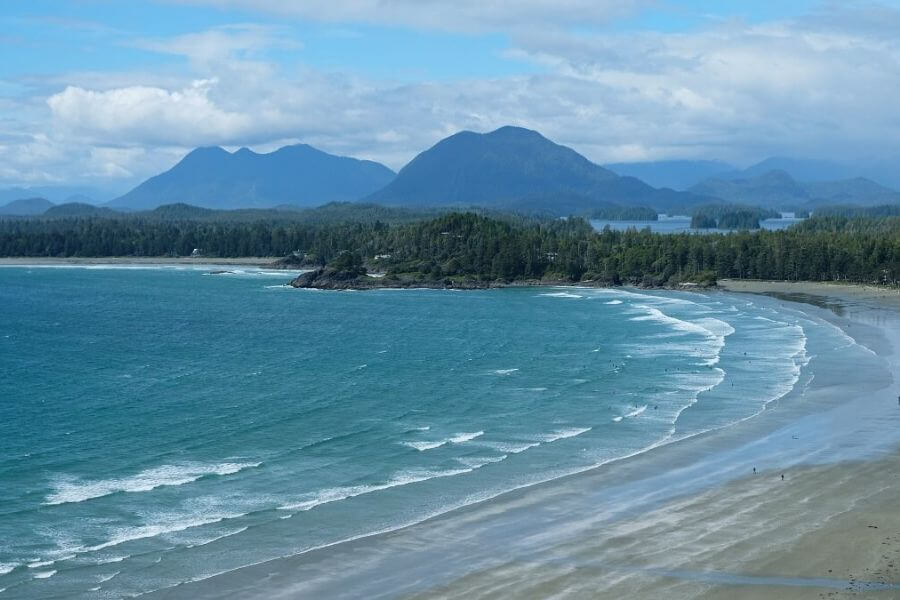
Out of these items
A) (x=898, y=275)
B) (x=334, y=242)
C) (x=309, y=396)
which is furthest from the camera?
(x=334, y=242)

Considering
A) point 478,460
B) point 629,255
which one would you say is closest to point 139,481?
point 478,460

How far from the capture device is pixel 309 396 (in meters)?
57.1

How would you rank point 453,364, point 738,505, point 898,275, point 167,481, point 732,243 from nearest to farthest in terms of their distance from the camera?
point 738,505
point 167,481
point 453,364
point 898,275
point 732,243

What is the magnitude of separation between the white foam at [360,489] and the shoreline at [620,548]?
12.4 feet

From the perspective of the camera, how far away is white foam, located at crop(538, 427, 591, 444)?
46.9m

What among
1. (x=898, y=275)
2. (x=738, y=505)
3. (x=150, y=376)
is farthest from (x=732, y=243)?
(x=738, y=505)

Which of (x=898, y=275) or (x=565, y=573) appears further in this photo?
(x=898, y=275)

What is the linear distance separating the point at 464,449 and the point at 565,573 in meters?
15.9

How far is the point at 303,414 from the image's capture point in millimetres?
52031

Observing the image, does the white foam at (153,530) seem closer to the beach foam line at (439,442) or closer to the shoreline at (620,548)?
the shoreline at (620,548)

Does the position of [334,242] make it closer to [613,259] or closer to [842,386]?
[613,259]

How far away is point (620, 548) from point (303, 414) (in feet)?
79.9

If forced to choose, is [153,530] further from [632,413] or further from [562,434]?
[632,413]

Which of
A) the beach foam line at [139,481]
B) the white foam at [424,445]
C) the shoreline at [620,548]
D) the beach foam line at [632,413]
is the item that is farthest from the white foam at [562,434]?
the beach foam line at [139,481]
